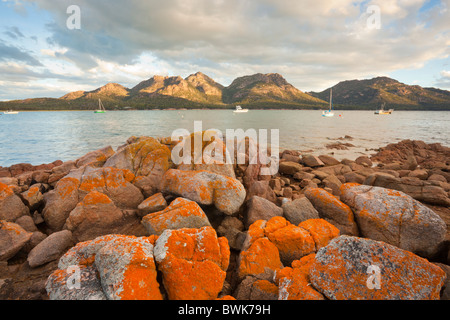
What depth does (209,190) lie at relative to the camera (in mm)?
6918

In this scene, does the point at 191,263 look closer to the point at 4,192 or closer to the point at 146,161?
the point at 146,161

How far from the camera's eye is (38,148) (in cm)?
2842

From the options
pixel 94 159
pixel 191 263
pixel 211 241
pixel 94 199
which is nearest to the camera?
pixel 191 263

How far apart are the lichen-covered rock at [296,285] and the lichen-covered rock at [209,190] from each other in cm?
299

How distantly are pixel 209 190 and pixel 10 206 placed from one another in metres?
7.33

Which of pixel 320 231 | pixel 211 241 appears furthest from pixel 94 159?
pixel 320 231

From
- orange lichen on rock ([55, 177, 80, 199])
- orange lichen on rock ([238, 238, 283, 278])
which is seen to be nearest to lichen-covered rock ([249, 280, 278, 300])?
orange lichen on rock ([238, 238, 283, 278])

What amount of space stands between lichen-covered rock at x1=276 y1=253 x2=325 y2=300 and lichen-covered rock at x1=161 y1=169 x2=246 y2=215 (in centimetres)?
299

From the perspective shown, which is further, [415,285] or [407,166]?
[407,166]

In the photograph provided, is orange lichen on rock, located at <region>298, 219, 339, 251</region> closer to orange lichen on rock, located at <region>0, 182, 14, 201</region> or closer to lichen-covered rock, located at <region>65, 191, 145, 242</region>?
lichen-covered rock, located at <region>65, 191, 145, 242</region>

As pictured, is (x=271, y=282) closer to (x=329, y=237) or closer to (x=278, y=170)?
(x=329, y=237)

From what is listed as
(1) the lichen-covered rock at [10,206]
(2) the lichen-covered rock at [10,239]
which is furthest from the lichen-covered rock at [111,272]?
(1) the lichen-covered rock at [10,206]
